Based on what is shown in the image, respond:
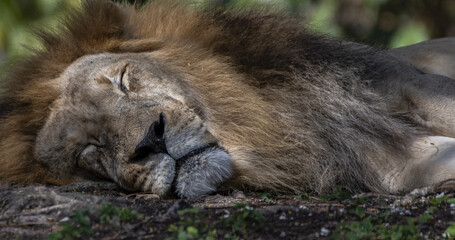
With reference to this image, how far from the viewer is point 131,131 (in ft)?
11.4

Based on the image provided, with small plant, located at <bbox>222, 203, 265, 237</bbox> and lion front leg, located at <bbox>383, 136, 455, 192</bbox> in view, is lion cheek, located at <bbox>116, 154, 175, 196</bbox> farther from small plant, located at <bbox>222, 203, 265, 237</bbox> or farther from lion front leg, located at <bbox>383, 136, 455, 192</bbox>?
lion front leg, located at <bbox>383, 136, 455, 192</bbox>

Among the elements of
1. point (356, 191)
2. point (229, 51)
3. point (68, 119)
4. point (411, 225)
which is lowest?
point (356, 191)

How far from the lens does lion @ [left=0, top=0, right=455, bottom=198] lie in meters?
3.57

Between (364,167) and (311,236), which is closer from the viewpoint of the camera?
(311,236)

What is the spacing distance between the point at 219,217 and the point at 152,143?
0.65 metres

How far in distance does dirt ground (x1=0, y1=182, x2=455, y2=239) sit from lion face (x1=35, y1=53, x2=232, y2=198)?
155mm

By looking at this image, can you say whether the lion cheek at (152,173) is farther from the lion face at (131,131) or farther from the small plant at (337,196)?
the small plant at (337,196)

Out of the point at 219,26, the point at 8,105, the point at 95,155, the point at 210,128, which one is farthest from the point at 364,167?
the point at 8,105

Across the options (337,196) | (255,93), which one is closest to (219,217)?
(337,196)

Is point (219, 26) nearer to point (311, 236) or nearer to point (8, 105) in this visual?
point (8, 105)

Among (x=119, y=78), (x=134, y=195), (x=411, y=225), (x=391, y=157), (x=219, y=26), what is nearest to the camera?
(x=411, y=225)

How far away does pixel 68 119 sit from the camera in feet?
12.6

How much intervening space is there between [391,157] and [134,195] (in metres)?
1.63

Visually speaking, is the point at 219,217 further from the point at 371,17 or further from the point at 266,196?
the point at 371,17
